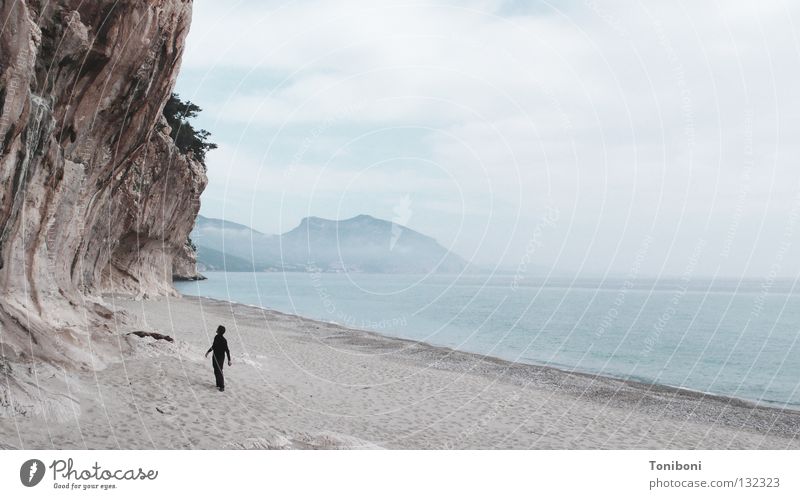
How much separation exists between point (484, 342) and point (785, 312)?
70.9 m

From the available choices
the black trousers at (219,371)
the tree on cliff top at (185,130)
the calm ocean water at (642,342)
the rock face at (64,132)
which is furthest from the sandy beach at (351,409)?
the tree on cliff top at (185,130)

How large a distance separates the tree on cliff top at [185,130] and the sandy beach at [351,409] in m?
32.8

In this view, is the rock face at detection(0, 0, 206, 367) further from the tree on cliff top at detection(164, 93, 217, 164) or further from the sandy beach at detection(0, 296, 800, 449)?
the tree on cliff top at detection(164, 93, 217, 164)

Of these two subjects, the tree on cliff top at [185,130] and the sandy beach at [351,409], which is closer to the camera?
the sandy beach at [351,409]

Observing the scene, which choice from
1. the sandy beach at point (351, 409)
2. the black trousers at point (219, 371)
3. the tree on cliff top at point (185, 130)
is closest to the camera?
the sandy beach at point (351, 409)

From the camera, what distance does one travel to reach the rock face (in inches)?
440

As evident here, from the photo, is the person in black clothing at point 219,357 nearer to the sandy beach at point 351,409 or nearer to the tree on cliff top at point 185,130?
the sandy beach at point 351,409

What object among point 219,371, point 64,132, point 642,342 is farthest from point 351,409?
point 642,342

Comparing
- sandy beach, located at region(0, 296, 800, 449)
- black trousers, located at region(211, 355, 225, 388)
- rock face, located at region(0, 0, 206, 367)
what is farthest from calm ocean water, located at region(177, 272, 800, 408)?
rock face, located at region(0, 0, 206, 367)

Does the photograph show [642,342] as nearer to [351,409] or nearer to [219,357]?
[351,409]

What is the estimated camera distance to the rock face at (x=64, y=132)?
11.2 meters

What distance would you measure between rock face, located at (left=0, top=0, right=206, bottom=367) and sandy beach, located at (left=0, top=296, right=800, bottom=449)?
132 centimetres

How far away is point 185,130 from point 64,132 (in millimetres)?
48276

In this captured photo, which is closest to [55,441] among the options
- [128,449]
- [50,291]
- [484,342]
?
[128,449]
